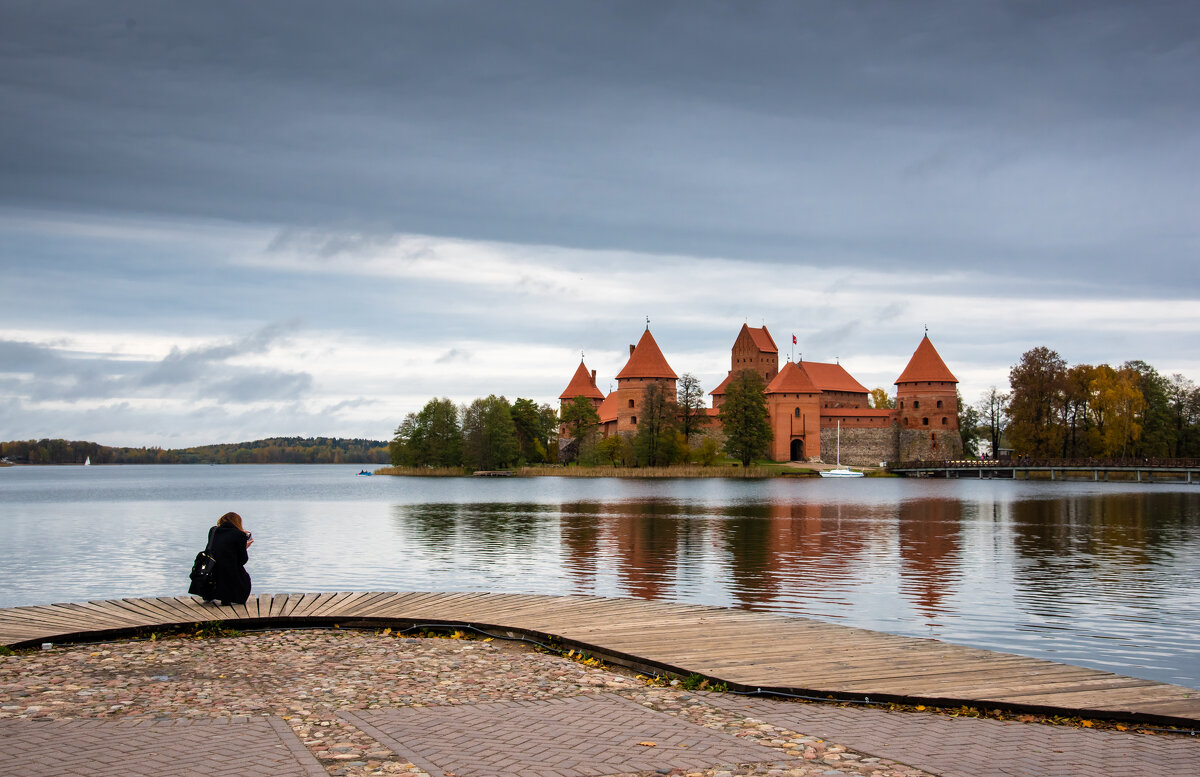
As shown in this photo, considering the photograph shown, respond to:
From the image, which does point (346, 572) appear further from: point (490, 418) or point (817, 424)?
point (817, 424)

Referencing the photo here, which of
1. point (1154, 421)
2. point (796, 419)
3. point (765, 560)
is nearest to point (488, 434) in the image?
point (796, 419)

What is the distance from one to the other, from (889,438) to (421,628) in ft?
237

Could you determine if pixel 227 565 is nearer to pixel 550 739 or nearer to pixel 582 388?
pixel 550 739

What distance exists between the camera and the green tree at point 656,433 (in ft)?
205

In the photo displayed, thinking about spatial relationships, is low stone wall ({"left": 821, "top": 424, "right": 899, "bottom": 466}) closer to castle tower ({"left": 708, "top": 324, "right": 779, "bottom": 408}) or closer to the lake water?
castle tower ({"left": 708, "top": 324, "right": 779, "bottom": 408})

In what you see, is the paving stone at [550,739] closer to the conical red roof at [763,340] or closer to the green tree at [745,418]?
the green tree at [745,418]

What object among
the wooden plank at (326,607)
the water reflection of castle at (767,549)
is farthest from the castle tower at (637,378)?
the wooden plank at (326,607)

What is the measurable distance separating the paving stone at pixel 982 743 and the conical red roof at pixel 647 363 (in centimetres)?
6965

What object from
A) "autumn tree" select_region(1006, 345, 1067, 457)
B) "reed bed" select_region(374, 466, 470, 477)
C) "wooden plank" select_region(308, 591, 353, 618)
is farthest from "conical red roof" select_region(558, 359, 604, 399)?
"wooden plank" select_region(308, 591, 353, 618)

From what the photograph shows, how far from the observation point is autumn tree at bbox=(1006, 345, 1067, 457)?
57.8m

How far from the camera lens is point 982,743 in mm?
4477

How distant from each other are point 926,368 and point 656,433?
24.5 m

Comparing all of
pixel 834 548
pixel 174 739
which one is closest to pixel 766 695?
pixel 174 739

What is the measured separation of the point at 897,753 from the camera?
14.0 ft
